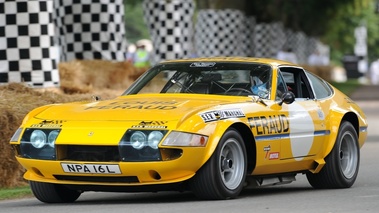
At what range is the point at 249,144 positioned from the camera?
10484mm

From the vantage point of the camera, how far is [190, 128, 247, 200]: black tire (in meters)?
9.85

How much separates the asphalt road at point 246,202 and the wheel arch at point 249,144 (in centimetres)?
29

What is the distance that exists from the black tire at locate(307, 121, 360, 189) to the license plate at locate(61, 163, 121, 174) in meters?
2.63

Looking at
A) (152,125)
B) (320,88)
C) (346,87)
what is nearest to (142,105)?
(152,125)

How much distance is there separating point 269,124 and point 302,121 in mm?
676

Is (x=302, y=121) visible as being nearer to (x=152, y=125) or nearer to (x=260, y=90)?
(x=260, y=90)

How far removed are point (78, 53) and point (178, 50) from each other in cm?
628

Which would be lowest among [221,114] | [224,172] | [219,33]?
[219,33]

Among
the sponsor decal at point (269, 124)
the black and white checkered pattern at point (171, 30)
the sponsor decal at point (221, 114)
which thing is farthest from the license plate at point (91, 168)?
the black and white checkered pattern at point (171, 30)

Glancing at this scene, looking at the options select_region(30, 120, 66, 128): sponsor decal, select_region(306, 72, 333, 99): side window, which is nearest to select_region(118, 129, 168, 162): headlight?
select_region(30, 120, 66, 128): sponsor decal

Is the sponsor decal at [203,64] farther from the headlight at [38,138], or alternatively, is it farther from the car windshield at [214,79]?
the headlight at [38,138]

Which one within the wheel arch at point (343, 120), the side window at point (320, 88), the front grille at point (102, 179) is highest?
the side window at point (320, 88)

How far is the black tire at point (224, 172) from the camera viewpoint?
9.85 metres

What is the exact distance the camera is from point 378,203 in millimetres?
10023
